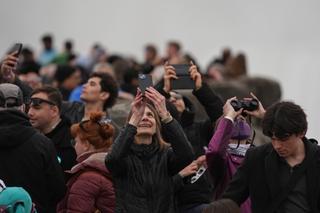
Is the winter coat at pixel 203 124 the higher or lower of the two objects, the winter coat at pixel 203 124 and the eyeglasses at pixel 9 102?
the lower

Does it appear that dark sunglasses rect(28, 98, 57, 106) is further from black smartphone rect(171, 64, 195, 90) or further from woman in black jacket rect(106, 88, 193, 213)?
woman in black jacket rect(106, 88, 193, 213)

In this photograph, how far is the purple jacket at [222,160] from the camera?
10.2 meters

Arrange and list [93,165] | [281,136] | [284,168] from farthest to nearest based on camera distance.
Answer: [93,165] < [284,168] < [281,136]

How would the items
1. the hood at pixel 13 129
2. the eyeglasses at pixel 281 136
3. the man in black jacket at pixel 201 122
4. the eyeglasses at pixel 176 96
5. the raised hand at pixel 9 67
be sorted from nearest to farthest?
the eyeglasses at pixel 281 136 → the hood at pixel 13 129 → the man in black jacket at pixel 201 122 → the raised hand at pixel 9 67 → the eyeglasses at pixel 176 96

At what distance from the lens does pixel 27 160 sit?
1027 cm

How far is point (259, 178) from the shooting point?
374 inches

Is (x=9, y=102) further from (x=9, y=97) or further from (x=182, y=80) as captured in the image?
(x=182, y=80)

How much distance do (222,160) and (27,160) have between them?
1.50 meters

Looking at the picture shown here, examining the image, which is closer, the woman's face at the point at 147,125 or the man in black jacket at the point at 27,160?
the man in black jacket at the point at 27,160

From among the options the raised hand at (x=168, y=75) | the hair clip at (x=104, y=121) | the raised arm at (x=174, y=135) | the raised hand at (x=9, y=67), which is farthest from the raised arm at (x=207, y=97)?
the raised hand at (x=9, y=67)

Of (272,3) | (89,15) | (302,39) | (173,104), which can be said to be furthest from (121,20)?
(173,104)

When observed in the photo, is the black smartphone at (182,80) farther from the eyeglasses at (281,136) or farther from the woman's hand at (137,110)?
the eyeglasses at (281,136)

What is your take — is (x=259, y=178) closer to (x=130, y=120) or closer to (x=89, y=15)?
(x=130, y=120)

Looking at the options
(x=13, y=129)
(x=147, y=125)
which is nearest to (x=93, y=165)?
(x=147, y=125)
